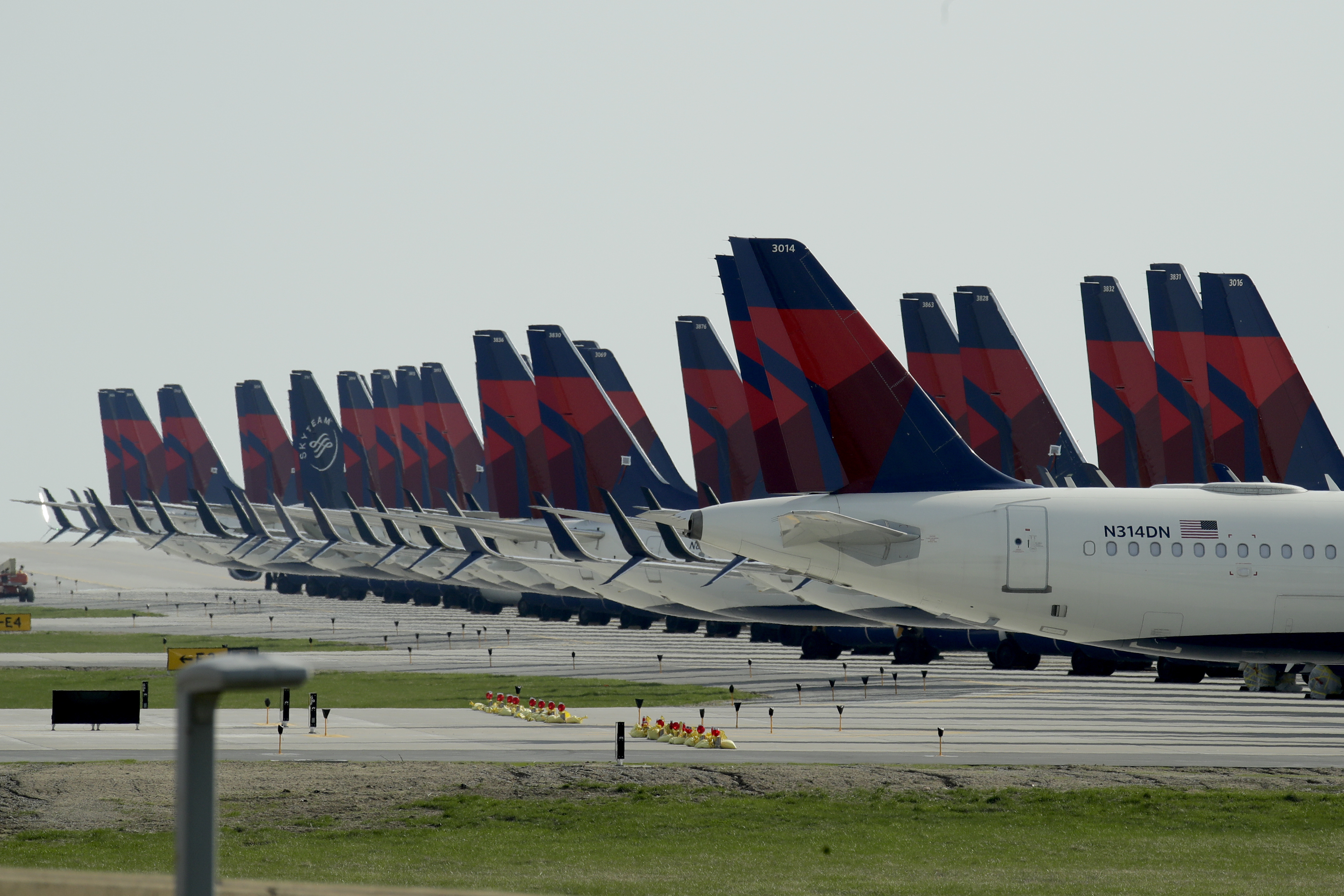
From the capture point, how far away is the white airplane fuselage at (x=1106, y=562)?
2725 centimetres

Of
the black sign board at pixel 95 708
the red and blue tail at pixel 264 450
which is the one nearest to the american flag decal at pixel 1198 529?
the black sign board at pixel 95 708

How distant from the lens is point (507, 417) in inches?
2625

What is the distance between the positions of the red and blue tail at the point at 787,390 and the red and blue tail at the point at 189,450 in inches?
3552

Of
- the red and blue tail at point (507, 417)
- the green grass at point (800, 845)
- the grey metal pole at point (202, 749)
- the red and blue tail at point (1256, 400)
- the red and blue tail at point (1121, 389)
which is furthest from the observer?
the red and blue tail at point (507, 417)

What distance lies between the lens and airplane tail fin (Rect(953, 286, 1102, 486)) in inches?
1863

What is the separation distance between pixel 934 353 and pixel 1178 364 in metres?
7.49

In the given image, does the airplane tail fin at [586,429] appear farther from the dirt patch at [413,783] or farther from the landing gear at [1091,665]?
the dirt patch at [413,783]

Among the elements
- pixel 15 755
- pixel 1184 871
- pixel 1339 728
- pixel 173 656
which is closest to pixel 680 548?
pixel 173 656

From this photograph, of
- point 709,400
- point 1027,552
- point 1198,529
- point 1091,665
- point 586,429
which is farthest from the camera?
point 586,429

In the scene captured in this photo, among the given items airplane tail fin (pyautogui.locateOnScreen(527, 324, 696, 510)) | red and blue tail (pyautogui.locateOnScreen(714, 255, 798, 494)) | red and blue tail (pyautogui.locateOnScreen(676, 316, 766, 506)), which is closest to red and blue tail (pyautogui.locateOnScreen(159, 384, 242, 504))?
airplane tail fin (pyautogui.locateOnScreen(527, 324, 696, 510))

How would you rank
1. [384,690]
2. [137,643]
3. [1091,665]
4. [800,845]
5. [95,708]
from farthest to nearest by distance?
[137,643]
[1091,665]
[384,690]
[95,708]
[800,845]

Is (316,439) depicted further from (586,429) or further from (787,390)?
(787,390)

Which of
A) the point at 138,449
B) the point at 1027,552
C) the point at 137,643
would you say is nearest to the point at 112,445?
the point at 138,449

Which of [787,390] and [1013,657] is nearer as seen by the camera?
[787,390]
